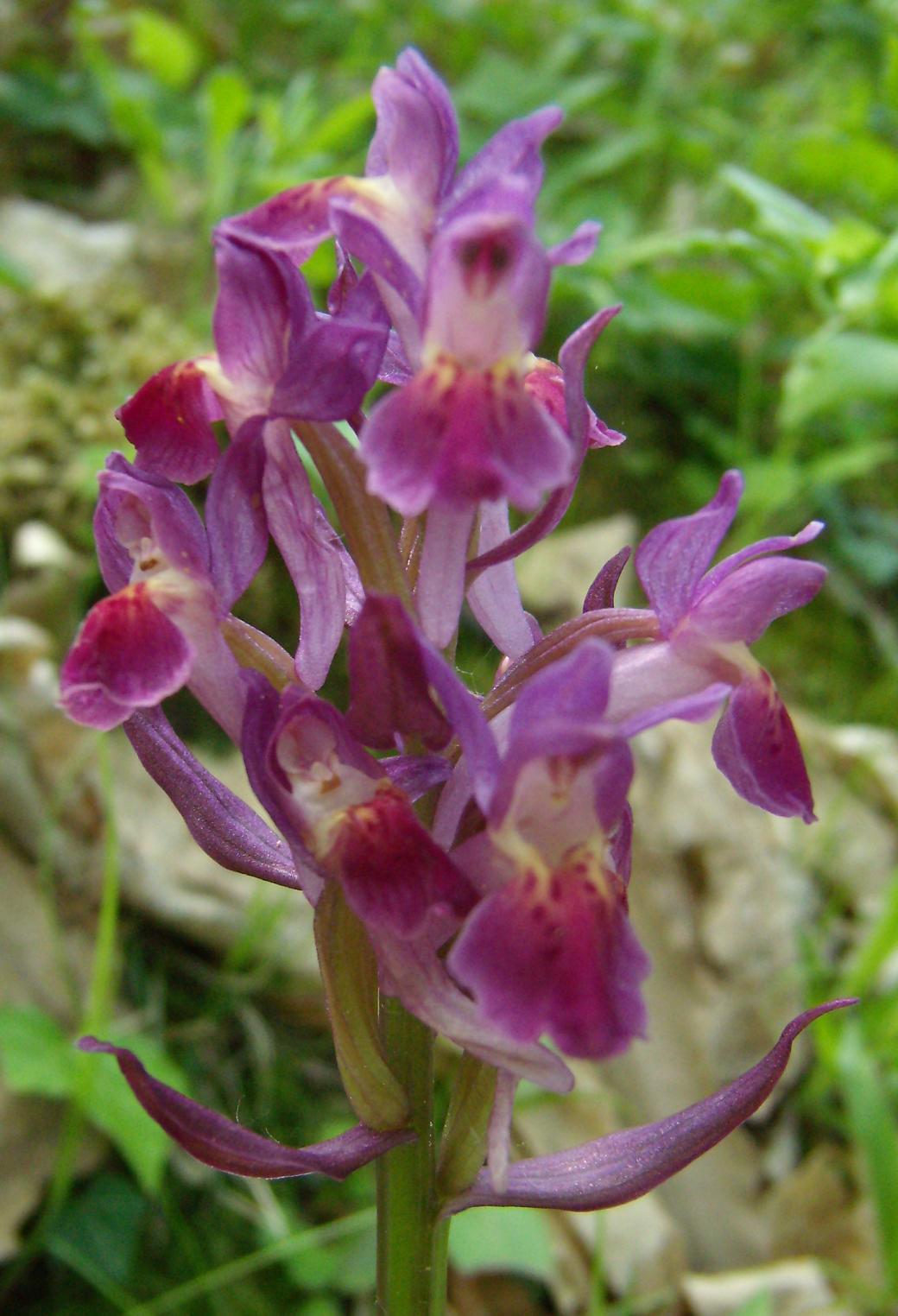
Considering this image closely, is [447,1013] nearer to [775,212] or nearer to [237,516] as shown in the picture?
[237,516]

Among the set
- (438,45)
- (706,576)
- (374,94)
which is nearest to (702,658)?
(706,576)

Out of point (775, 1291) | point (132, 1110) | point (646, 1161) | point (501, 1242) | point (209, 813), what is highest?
point (209, 813)

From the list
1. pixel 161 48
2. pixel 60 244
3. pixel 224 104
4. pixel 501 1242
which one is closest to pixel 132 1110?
pixel 501 1242

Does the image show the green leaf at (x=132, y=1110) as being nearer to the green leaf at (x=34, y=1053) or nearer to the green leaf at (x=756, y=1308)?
the green leaf at (x=34, y=1053)

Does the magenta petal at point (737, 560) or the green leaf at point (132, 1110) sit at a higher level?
the magenta petal at point (737, 560)

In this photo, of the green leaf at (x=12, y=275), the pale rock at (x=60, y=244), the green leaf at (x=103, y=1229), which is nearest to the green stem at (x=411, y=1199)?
the green leaf at (x=103, y=1229)

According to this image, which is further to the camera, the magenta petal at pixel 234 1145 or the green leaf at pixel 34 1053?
the green leaf at pixel 34 1053

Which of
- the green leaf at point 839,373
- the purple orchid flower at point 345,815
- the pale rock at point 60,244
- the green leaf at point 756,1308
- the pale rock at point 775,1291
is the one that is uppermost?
the purple orchid flower at point 345,815

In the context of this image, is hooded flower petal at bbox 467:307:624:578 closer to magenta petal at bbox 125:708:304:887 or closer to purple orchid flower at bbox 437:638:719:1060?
purple orchid flower at bbox 437:638:719:1060
